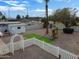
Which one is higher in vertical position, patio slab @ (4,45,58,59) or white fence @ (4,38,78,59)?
white fence @ (4,38,78,59)

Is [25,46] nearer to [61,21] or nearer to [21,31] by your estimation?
[21,31]

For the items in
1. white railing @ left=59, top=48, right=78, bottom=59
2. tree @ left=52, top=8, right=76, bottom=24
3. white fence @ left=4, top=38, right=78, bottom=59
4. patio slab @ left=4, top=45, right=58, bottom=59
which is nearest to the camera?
white railing @ left=59, top=48, right=78, bottom=59

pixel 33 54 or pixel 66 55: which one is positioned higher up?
pixel 66 55

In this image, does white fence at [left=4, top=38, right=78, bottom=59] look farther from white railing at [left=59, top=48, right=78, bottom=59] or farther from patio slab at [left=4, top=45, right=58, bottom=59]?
patio slab at [left=4, top=45, right=58, bottom=59]

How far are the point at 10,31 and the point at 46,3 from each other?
926 centimetres

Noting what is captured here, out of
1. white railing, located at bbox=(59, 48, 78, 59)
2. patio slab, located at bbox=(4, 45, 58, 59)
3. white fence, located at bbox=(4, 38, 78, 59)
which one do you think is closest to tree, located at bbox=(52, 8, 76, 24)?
white fence, located at bbox=(4, 38, 78, 59)

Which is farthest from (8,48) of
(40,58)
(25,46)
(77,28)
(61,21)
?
(61,21)

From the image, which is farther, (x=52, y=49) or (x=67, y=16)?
(x=67, y=16)

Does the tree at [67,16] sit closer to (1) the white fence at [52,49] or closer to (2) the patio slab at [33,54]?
(1) the white fence at [52,49]

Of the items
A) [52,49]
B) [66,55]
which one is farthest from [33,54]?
[66,55]

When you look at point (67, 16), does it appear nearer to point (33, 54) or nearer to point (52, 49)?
point (52, 49)

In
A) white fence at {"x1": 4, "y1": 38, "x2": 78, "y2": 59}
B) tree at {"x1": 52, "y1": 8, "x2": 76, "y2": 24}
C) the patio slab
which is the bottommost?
the patio slab

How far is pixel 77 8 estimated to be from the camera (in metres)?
37.9

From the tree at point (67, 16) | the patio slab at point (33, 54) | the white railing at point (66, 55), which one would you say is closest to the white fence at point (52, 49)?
the white railing at point (66, 55)
